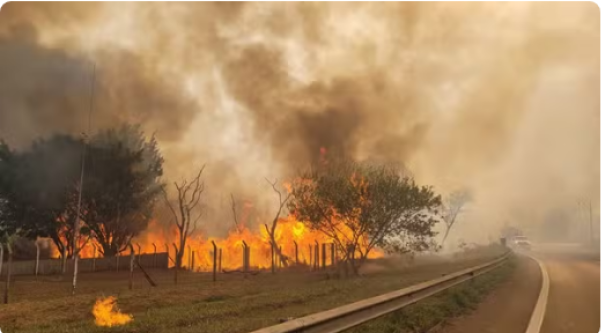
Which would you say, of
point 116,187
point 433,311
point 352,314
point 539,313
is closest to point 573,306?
point 539,313

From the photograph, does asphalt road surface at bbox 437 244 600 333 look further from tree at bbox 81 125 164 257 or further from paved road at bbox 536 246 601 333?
tree at bbox 81 125 164 257

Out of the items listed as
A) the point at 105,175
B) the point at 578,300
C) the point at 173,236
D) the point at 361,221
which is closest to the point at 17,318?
the point at 578,300

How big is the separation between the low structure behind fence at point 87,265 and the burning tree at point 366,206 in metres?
11.3

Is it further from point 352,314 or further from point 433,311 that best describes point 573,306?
point 352,314

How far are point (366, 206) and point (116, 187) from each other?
23.1m

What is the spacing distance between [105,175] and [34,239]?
7219 millimetres

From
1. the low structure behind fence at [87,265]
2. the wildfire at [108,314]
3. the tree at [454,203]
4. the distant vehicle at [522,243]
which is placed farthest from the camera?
the distant vehicle at [522,243]

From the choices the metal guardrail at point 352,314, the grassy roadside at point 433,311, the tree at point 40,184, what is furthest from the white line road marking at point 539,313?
the tree at point 40,184

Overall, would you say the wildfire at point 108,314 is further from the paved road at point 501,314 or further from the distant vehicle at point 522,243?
the distant vehicle at point 522,243

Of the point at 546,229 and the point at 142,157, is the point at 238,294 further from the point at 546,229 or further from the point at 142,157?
the point at 546,229

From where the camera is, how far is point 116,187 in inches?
1540

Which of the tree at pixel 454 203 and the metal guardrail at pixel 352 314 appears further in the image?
the tree at pixel 454 203

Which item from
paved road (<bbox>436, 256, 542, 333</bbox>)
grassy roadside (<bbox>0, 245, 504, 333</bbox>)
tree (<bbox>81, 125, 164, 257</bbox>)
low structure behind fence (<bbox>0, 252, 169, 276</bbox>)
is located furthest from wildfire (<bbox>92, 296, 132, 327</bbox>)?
tree (<bbox>81, 125, 164, 257</bbox>)

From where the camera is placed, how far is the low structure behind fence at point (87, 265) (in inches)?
1198
